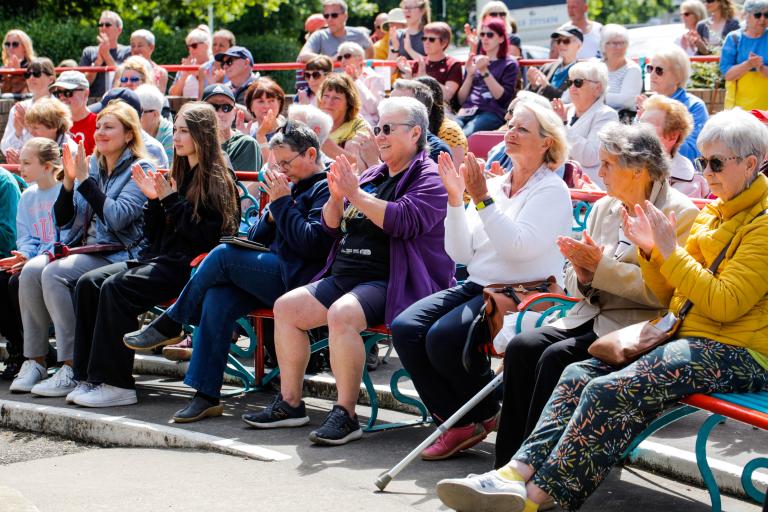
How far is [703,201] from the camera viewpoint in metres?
5.67

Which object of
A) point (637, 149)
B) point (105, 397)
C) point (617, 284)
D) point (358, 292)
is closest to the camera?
point (617, 284)

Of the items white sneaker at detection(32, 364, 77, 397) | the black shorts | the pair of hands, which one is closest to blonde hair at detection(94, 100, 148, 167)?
white sneaker at detection(32, 364, 77, 397)

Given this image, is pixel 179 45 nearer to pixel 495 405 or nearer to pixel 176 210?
pixel 176 210

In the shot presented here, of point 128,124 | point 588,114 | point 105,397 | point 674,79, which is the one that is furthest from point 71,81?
point 674,79

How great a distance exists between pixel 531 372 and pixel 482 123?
231 inches

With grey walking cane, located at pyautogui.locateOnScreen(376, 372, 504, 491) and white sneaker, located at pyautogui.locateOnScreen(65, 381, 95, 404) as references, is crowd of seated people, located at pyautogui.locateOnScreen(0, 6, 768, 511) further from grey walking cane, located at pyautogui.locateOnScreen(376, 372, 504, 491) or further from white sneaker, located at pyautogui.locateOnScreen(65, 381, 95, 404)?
grey walking cane, located at pyautogui.locateOnScreen(376, 372, 504, 491)

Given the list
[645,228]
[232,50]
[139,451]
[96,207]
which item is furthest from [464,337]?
[232,50]

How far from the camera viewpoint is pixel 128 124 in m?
7.61

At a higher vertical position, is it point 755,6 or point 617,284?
point 755,6

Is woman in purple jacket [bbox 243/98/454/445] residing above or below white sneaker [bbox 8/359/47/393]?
above

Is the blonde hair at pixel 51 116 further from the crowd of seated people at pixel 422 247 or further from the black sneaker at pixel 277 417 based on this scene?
A: the black sneaker at pixel 277 417

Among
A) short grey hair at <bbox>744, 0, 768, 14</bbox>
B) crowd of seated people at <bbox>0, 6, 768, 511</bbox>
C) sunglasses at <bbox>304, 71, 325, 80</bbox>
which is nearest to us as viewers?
crowd of seated people at <bbox>0, 6, 768, 511</bbox>

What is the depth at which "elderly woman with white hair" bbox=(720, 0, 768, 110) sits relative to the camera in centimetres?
982

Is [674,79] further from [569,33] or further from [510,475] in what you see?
[510,475]
